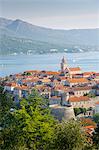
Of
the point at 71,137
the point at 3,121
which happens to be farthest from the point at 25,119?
the point at 3,121

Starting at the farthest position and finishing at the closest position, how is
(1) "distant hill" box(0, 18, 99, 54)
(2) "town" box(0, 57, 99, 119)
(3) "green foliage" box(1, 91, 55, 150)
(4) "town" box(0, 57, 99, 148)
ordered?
(1) "distant hill" box(0, 18, 99, 54) → (2) "town" box(0, 57, 99, 119) → (4) "town" box(0, 57, 99, 148) → (3) "green foliage" box(1, 91, 55, 150)

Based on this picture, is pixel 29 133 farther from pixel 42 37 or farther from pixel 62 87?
pixel 42 37

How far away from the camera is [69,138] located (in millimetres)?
3582

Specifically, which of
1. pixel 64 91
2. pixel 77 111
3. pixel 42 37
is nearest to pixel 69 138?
pixel 77 111

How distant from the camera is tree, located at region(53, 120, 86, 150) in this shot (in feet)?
11.7

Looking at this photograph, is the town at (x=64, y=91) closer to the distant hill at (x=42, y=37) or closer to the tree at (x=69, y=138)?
the tree at (x=69, y=138)

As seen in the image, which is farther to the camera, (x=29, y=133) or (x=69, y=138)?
(x=29, y=133)

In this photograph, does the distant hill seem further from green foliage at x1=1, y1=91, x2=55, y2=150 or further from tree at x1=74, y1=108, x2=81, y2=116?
green foliage at x1=1, y1=91, x2=55, y2=150

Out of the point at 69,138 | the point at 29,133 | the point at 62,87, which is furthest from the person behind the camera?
the point at 62,87

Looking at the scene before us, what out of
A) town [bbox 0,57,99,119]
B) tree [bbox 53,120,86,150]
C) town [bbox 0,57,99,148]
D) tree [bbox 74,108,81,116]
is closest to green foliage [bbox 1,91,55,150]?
tree [bbox 53,120,86,150]

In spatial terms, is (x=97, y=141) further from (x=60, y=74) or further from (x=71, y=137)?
(x=60, y=74)

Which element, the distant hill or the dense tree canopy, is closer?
the dense tree canopy

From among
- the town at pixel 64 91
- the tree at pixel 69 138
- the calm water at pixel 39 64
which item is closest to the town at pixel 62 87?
the town at pixel 64 91

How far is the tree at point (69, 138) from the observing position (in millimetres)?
3555
